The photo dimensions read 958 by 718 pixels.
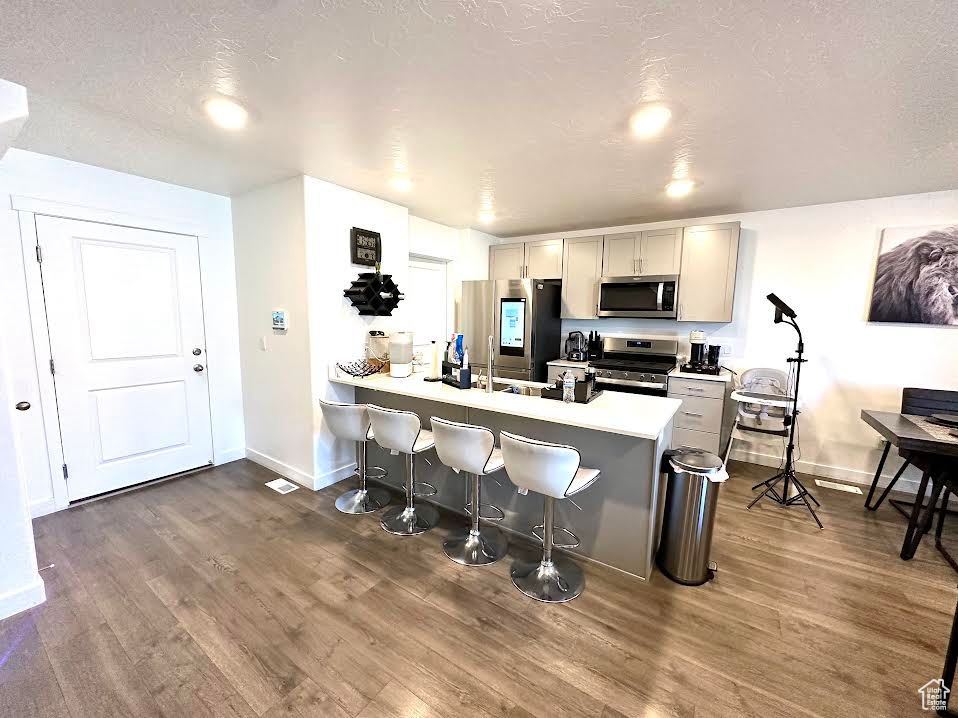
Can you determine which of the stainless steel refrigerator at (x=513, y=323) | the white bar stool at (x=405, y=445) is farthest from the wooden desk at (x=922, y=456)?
the white bar stool at (x=405, y=445)

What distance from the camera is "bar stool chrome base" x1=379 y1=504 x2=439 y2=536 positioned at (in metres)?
2.63

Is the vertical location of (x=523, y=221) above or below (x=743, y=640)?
above

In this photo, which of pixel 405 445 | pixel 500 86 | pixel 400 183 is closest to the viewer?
pixel 500 86

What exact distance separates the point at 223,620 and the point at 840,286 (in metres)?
5.11

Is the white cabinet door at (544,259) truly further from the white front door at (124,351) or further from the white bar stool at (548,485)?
the white front door at (124,351)

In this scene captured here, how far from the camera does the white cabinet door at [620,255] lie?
13.4 ft

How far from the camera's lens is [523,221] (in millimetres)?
4301

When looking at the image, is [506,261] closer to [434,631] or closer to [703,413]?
[703,413]

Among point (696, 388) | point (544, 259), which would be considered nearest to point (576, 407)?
point (696, 388)

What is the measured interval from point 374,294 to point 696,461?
105 inches

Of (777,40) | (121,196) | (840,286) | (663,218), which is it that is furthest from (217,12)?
(840,286)

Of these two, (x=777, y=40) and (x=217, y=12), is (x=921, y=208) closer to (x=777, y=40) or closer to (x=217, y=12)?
(x=777, y=40)

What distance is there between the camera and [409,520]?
8.90ft

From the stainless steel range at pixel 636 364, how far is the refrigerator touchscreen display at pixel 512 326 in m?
0.83
